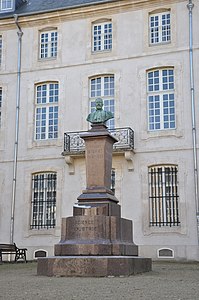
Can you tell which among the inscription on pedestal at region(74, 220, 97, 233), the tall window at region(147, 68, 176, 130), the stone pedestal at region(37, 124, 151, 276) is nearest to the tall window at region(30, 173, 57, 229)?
the tall window at region(147, 68, 176, 130)

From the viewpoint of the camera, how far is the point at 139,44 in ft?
60.3

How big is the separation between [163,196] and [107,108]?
13.4 ft

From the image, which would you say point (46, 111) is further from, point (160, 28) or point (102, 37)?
point (160, 28)

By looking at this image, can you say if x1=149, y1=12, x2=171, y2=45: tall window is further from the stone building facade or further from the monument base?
the monument base

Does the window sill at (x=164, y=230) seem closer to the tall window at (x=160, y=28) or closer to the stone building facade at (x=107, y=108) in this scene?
the stone building facade at (x=107, y=108)

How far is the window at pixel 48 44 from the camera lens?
1976 cm

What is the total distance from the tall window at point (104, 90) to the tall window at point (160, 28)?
223 centimetres

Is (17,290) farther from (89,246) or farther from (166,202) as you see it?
(166,202)

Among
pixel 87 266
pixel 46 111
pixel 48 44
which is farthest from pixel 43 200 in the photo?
pixel 87 266

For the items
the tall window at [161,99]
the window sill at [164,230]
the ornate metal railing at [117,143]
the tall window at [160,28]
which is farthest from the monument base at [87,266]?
the tall window at [160,28]

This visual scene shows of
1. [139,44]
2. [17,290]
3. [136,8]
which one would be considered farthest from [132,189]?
[17,290]

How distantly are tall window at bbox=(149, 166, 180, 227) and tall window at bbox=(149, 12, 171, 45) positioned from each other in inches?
198

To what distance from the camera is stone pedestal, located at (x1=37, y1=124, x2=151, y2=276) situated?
8.55m

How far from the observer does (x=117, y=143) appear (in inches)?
680
